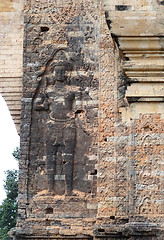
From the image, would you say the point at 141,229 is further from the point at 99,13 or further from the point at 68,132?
the point at 99,13

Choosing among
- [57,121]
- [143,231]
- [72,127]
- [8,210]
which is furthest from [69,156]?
[8,210]

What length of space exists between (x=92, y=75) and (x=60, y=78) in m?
0.54

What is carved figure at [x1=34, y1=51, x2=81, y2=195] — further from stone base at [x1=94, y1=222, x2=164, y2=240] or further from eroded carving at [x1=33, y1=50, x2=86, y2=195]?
stone base at [x1=94, y1=222, x2=164, y2=240]

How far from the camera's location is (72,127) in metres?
13.4

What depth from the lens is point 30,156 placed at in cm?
1338

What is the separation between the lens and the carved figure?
522 inches

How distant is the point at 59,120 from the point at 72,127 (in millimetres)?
248

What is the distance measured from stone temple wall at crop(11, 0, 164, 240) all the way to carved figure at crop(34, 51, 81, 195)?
0.6 inches

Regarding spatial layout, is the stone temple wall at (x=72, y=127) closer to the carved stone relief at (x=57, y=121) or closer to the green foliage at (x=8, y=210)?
the carved stone relief at (x=57, y=121)

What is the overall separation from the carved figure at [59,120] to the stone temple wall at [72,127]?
0.02 m

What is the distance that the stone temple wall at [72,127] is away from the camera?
12.8 m

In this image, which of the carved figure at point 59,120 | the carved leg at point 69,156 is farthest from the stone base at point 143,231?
the carved figure at point 59,120

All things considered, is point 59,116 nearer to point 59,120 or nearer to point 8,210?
point 59,120

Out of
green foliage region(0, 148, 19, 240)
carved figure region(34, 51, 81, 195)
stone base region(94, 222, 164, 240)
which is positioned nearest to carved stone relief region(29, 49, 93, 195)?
carved figure region(34, 51, 81, 195)
